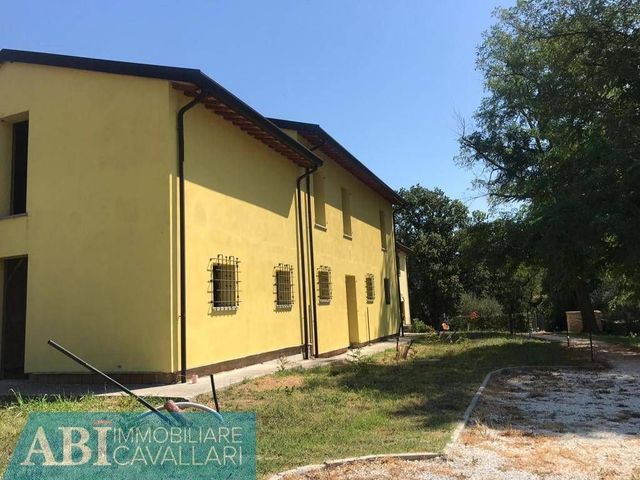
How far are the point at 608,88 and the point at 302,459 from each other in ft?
40.3

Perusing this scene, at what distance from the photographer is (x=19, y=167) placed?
10969mm

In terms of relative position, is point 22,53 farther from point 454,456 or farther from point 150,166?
point 454,456

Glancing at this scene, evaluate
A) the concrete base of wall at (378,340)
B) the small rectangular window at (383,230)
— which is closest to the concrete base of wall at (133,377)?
the concrete base of wall at (378,340)

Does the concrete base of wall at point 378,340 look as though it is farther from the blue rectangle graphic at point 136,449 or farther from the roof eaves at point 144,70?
the blue rectangle graphic at point 136,449

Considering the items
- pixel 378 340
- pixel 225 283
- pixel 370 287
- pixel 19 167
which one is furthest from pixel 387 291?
pixel 19 167

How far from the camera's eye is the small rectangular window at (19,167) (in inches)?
423

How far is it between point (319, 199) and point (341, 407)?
963cm

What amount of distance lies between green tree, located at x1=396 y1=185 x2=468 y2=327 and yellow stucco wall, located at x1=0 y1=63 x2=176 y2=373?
97.4 feet

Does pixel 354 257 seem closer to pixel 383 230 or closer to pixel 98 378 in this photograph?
pixel 383 230

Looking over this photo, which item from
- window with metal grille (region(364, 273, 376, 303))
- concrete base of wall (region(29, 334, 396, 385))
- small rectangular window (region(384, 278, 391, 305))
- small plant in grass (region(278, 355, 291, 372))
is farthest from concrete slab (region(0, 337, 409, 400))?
small rectangular window (region(384, 278, 391, 305))

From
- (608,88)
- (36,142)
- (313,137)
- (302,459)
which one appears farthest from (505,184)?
(302,459)

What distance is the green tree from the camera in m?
37.8

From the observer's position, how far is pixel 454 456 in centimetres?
491

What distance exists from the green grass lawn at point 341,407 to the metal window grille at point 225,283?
176 centimetres
